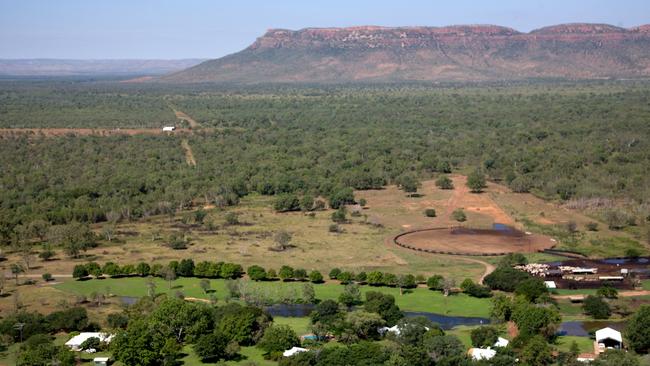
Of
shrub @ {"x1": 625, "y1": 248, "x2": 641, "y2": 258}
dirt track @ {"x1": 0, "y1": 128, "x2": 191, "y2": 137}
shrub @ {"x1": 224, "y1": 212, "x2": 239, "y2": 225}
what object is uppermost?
dirt track @ {"x1": 0, "y1": 128, "x2": 191, "y2": 137}

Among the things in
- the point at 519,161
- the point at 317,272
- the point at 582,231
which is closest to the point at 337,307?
the point at 317,272

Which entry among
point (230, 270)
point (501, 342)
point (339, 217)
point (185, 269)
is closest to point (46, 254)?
point (185, 269)

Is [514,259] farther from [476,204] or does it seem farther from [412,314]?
[476,204]

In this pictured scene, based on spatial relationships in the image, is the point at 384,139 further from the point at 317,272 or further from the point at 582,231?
the point at 317,272

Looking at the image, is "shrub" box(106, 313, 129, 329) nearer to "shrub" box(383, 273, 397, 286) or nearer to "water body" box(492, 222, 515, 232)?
"shrub" box(383, 273, 397, 286)

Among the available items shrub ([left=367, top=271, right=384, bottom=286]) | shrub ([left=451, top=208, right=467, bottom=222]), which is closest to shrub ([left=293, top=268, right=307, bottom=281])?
shrub ([left=367, top=271, right=384, bottom=286])
